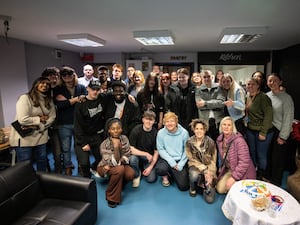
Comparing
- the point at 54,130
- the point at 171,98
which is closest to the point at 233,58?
the point at 171,98

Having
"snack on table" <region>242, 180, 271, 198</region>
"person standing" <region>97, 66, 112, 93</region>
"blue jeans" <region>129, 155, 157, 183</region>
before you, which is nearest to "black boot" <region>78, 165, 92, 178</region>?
"blue jeans" <region>129, 155, 157, 183</region>

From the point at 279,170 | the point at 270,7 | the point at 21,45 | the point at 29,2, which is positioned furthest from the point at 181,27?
the point at 21,45

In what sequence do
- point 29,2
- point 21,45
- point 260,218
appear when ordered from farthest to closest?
1. point 21,45
2. point 29,2
3. point 260,218

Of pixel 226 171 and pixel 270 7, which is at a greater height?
pixel 270 7

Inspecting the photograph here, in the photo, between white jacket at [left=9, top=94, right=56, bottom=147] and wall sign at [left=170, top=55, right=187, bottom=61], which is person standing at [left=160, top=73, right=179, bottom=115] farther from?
wall sign at [left=170, top=55, right=187, bottom=61]

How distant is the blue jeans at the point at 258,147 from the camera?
2.67 metres

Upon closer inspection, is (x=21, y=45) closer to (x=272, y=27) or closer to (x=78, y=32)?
(x=78, y=32)

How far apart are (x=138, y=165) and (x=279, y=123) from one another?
1.94m

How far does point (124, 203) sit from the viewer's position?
2430mm

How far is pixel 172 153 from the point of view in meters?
2.77

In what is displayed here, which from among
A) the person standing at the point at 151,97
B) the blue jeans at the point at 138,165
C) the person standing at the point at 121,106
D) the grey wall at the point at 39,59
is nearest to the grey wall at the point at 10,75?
the grey wall at the point at 39,59

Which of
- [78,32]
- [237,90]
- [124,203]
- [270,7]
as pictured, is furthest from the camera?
[78,32]

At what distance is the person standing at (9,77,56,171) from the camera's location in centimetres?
239

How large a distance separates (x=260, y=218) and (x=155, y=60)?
5.82 m
